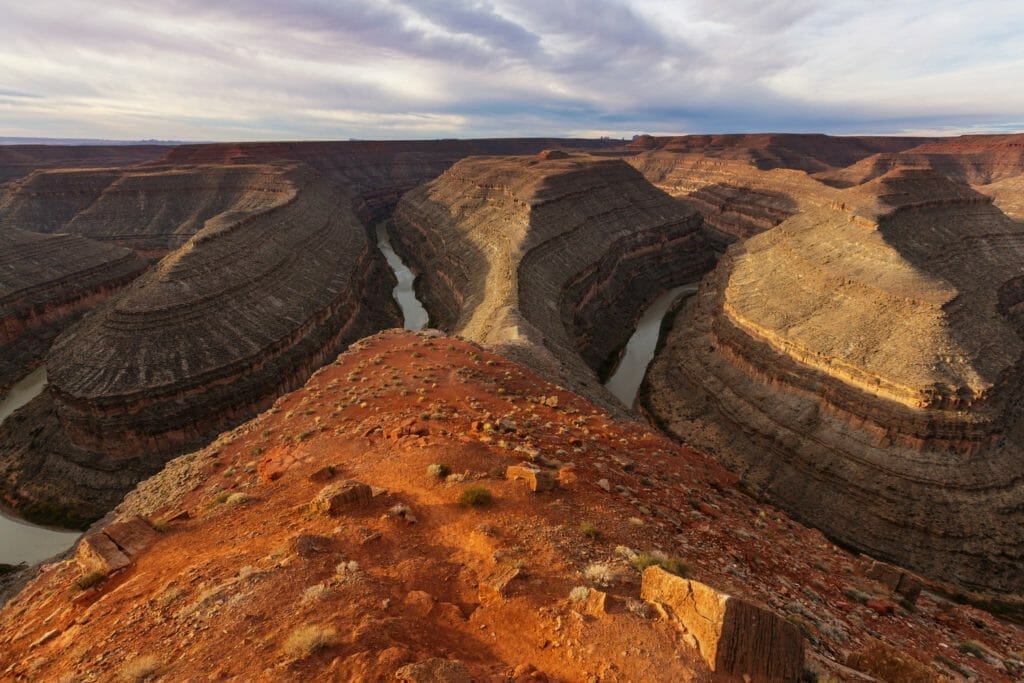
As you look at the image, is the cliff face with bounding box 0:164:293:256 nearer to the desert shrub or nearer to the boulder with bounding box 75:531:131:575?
the boulder with bounding box 75:531:131:575

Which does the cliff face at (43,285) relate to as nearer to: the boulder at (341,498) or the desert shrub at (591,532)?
the boulder at (341,498)

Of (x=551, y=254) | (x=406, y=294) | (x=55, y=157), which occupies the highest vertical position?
(x=55, y=157)

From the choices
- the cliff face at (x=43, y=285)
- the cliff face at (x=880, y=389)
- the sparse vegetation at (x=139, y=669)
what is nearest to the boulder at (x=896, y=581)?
the sparse vegetation at (x=139, y=669)

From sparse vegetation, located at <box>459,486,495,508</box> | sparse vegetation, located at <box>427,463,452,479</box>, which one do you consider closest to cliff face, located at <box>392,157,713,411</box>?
sparse vegetation, located at <box>427,463,452,479</box>

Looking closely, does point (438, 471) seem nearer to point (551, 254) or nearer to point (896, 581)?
point (896, 581)

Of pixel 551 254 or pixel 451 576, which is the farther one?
pixel 551 254

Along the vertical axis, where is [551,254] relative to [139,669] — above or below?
below

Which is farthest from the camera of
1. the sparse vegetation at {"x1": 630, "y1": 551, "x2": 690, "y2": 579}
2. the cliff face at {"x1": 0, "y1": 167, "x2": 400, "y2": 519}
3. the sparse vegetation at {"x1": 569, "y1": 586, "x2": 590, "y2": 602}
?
the cliff face at {"x1": 0, "y1": 167, "x2": 400, "y2": 519}

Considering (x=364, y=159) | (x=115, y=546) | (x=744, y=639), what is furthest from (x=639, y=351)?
(x=364, y=159)
